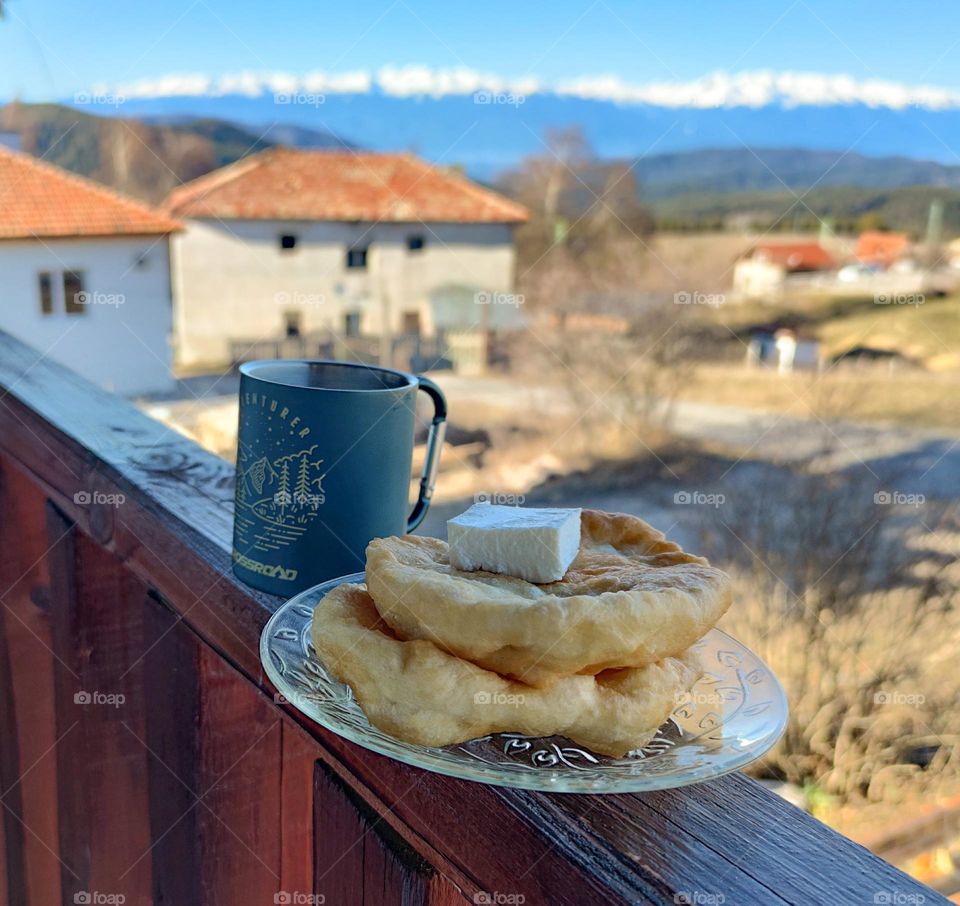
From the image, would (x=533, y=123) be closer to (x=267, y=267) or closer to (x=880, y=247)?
Result: (x=880, y=247)

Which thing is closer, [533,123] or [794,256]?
[794,256]

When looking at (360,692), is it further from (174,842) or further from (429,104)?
(429,104)

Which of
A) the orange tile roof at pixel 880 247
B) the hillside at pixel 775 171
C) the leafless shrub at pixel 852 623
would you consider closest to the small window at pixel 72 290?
the hillside at pixel 775 171

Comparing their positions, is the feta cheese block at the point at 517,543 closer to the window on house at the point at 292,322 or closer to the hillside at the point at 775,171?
the hillside at the point at 775,171

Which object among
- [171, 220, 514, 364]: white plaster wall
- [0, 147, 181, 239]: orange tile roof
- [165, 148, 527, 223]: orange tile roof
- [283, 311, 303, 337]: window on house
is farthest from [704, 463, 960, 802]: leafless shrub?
[165, 148, 527, 223]: orange tile roof

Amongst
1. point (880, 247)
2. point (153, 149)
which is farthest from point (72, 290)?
point (880, 247)

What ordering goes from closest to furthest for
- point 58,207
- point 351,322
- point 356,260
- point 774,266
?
point 774,266 < point 58,207 < point 351,322 < point 356,260

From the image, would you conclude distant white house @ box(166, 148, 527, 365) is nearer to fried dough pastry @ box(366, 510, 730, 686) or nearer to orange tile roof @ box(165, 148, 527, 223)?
orange tile roof @ box(165, 148, 527, 223)
